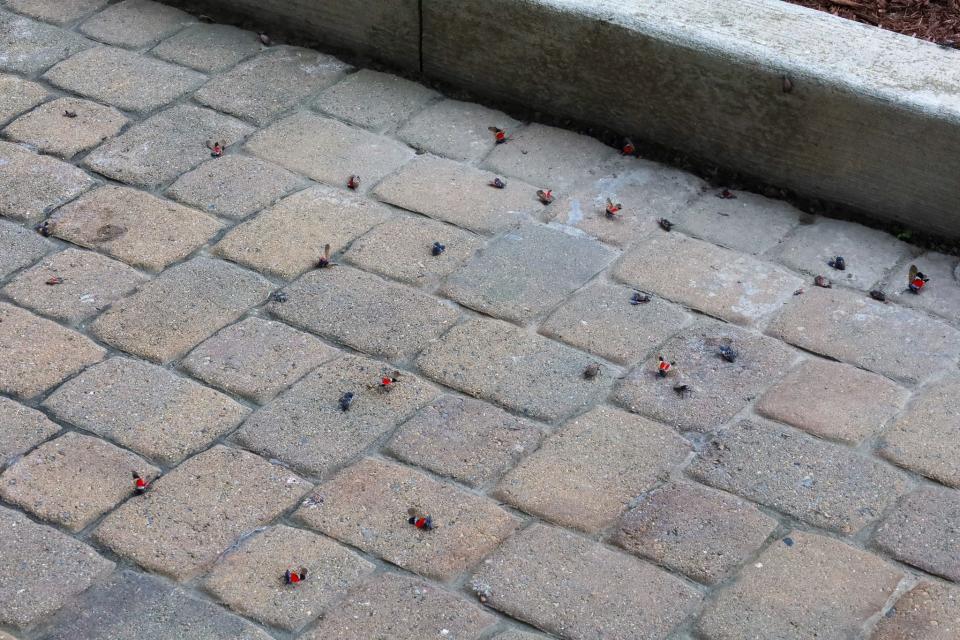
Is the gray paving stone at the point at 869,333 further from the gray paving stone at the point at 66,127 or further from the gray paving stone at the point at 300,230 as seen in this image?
the gray paving stone at the point at 66,127

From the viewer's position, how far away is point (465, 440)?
→ 3.03m

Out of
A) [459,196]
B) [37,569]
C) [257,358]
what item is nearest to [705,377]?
[459,196]

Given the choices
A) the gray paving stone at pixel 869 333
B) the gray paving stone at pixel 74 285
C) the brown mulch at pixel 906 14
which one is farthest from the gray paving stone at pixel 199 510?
the brown mulch at pixel 906 14

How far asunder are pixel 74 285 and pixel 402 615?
1549 millimetres

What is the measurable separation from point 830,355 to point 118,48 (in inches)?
114

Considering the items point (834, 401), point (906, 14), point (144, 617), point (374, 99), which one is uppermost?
point (906, 14)

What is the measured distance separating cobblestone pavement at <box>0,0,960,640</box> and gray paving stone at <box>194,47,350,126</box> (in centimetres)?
2

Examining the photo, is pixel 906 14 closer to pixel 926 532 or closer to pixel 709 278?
pixel 709 278

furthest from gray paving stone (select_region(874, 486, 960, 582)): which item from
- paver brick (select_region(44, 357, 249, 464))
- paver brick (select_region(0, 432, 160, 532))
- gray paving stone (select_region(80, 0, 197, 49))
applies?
gray paving stone (select_region(80, 0, 197, 49))

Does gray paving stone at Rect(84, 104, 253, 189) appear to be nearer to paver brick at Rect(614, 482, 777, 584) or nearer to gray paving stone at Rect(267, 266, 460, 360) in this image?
gray paving stone at Rect(267, 266, 460, 360)

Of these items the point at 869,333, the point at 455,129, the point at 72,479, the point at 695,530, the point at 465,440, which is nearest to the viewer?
the point at 695,530

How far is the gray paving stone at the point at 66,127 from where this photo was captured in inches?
162

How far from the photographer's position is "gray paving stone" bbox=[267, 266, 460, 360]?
3.35 metres

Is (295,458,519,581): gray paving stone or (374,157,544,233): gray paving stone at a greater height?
(374,157,544,233): gray paving stone
